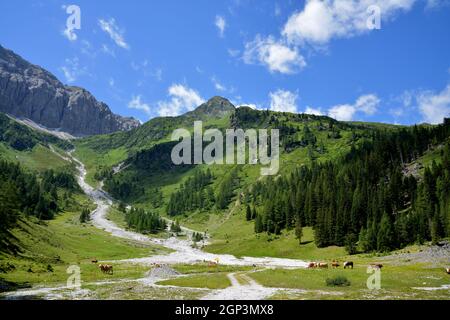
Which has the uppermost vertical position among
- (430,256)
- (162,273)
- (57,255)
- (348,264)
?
(430,256)

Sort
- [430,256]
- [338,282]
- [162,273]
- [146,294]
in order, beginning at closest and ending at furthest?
1. [146,294]
2. [338,282]
3. [162,273]
4. [430,256]

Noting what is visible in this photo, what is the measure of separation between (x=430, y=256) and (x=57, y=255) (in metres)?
93.4

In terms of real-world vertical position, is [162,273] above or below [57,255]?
below

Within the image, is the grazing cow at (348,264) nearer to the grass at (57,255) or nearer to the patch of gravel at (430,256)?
the patch of gravel at (430,256)

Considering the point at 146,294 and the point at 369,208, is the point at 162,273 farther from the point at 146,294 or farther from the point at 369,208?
the point at 369,208

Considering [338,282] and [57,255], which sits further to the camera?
[57,255]

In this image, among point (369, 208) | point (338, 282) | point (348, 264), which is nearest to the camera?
point (338, 282)

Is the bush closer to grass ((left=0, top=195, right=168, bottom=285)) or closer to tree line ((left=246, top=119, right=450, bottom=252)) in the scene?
grass ((left=0, top=195, right=168, bottom=285))

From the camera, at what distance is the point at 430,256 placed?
95.9 meters

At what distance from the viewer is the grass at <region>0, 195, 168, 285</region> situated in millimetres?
68875

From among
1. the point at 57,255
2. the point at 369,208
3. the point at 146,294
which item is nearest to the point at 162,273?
the point at 146,294

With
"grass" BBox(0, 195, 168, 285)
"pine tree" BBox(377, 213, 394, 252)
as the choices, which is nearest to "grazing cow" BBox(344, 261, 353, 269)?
"pine tree" BBox(377, 213, 394, 252)
